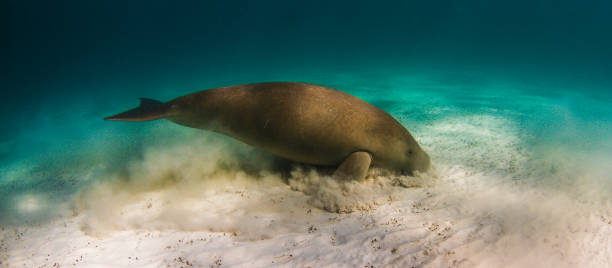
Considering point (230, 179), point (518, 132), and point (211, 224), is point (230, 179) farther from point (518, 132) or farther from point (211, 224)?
point (518, 132)

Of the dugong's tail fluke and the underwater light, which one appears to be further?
the dugong's tail fluke

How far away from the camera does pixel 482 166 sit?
4906mm

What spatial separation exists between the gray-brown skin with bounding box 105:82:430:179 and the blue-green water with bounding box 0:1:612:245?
4.14ft

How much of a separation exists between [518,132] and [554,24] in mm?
127329

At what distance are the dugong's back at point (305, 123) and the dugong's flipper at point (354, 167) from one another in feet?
0.39

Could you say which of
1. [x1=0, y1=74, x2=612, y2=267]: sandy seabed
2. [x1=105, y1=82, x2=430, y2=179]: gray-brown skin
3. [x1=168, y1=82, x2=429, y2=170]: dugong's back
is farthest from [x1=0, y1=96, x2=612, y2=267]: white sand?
[x1=168, y1=82, x2=429, y2=170]: dugong's back

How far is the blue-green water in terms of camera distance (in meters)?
5.60

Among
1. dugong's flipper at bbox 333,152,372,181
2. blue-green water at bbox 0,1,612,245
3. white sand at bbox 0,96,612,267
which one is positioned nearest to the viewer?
white sand at bbox 0,96,612,267

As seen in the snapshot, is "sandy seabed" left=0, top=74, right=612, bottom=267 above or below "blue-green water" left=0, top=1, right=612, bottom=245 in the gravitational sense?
below

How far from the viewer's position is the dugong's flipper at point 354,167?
3.86m

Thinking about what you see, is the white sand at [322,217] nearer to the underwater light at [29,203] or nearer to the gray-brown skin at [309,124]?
the underwater light at [29,203]

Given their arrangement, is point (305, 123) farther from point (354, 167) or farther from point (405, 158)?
point (405, 158)

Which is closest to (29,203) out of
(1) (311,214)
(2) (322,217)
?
(1) (311,214)

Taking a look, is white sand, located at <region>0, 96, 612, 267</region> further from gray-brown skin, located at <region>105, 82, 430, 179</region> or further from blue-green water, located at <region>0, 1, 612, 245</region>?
gray-brown skin, located at <region>105, 82, 430, 179</region>
